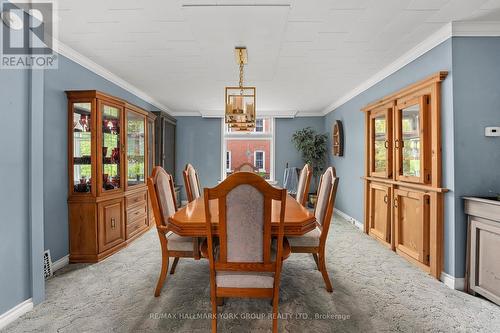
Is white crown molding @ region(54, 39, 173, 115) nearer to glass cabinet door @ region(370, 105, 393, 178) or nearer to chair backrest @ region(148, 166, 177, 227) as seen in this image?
chair backrest @ region(148, 166, 177, 227)

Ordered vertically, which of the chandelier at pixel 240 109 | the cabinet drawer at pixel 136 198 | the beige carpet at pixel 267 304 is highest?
the chandelier at pixel 240 109

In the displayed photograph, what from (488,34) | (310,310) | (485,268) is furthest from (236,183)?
(488,34)

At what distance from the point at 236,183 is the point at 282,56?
2237 millimetres

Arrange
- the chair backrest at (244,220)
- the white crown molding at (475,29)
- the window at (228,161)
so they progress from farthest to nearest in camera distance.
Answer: the window at (228,161), the white crown molding at (475,29), the chair backrest at (244,220)

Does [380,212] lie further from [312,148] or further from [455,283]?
[312,148]

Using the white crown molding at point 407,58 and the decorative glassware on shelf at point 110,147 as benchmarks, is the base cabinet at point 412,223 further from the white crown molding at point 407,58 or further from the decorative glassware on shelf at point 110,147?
the decorative glassware on shelf at point 110,147

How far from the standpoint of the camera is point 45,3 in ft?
6.83

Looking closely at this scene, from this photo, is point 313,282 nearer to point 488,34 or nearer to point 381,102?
point 381,102

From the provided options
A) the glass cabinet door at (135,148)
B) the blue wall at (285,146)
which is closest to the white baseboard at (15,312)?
the glass cabinet door at (135,148)

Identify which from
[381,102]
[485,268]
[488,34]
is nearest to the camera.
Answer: [485,268]

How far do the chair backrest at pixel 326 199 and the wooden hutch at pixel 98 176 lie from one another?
8.07ft

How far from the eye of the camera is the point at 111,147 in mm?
3359

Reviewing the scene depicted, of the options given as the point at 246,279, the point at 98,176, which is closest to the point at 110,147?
the point at 98,176

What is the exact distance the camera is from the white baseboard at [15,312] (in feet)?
5.95
